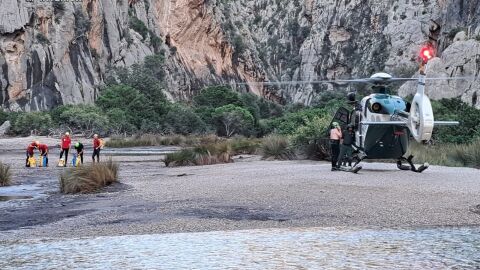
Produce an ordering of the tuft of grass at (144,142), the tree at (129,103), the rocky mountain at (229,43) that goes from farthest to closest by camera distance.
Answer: the tree at (129,103)
the rocky mountain at (229,43)
the tuft of grass at (144,142)

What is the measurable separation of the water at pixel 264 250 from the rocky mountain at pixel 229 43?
160ft

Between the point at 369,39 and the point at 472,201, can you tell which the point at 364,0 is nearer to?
the point at 369,39

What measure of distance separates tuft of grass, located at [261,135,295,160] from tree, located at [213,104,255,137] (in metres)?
50.3

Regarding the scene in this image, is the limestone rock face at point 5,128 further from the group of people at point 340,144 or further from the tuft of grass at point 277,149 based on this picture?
the group of people at point 340,144

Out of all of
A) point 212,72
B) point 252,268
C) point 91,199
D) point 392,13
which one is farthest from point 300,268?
point 392,13

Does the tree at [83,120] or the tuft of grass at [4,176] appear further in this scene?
the tree at [83,120]

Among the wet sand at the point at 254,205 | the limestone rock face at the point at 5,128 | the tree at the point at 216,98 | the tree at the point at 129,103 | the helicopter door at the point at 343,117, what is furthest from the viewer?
the tree at the point at 216,98

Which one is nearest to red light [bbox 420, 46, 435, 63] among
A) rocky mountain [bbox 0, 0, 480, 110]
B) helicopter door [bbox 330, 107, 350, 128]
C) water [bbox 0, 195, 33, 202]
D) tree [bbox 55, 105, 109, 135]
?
helicopter door [bbox 330, 107, 350, 128]

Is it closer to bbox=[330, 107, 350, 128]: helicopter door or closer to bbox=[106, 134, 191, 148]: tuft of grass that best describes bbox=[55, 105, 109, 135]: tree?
bbox=[106, 134, 191, 148]: tuft of grass

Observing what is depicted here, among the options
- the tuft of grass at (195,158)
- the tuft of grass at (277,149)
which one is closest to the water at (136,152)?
the tuft of grass at (195,158)

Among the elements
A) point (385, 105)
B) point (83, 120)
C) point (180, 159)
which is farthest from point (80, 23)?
point (385, 105)

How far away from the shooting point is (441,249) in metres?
5.46

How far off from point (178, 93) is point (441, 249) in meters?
92.1

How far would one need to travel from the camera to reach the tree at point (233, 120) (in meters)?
79.0
